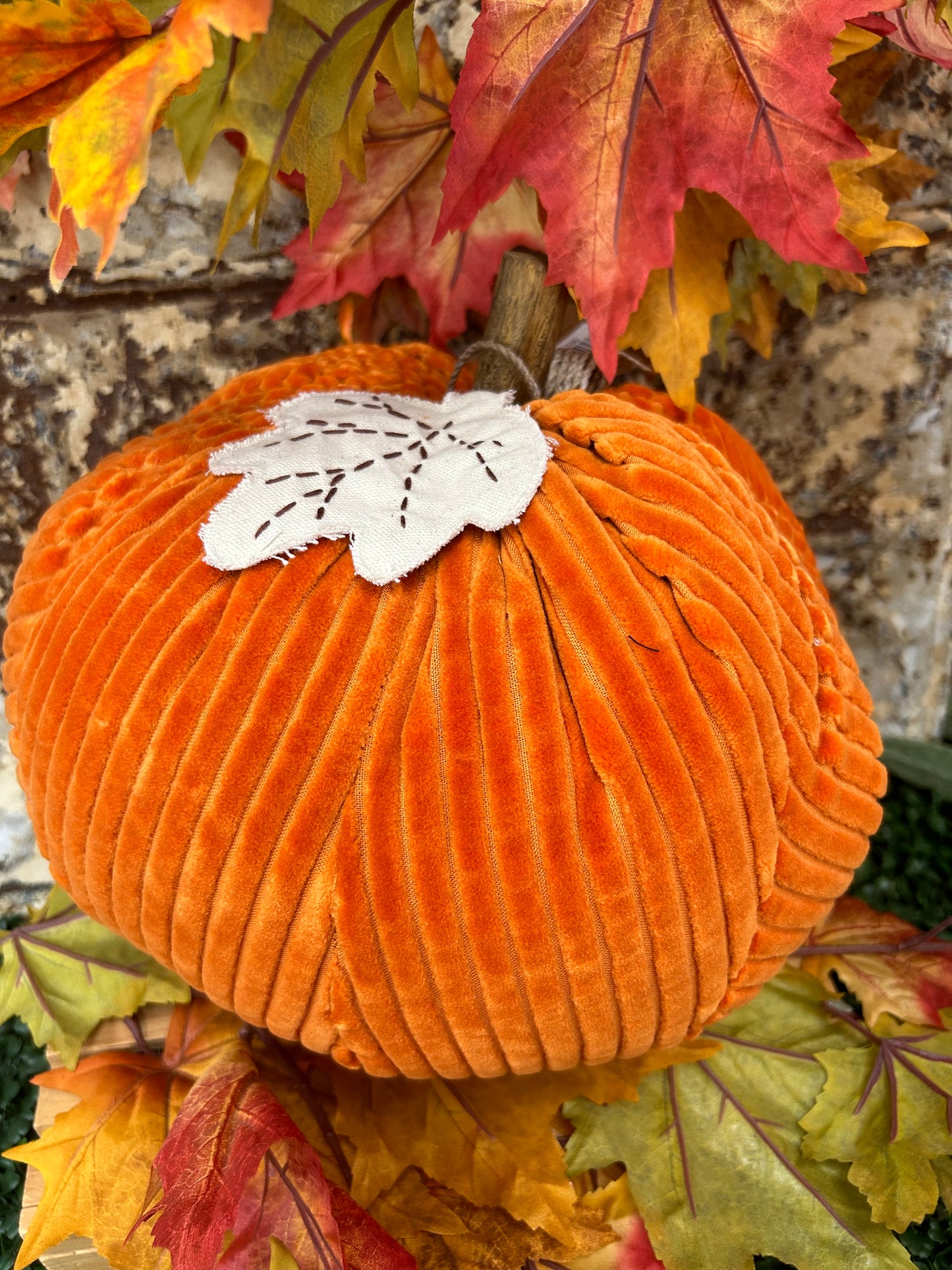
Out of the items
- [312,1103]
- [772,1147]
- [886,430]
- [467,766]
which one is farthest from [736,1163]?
[886,430]

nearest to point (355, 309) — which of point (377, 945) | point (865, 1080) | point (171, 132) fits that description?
point (171, 132)

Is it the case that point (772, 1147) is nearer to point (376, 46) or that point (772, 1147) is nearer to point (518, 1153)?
point (518, 1153)

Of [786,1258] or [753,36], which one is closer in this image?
[753,36]

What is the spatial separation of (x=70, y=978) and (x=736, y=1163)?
0.52 metres

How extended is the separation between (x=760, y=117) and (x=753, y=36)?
4 cm

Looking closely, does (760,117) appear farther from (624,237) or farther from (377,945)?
(377,945)

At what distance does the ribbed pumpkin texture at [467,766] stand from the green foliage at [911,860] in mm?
458

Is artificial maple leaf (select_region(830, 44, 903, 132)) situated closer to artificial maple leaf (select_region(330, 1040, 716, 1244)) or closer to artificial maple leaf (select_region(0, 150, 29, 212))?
artificial maple leaf (select_region(0, 150, 29, 212))

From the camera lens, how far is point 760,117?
0.54 meters

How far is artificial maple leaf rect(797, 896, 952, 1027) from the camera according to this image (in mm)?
806

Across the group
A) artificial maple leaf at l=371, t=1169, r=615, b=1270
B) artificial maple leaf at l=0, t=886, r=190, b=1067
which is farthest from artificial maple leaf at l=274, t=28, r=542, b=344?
artificial maple leaf at l=371, t=1169, r=615, b=1270

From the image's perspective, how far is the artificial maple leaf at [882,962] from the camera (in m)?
0.81

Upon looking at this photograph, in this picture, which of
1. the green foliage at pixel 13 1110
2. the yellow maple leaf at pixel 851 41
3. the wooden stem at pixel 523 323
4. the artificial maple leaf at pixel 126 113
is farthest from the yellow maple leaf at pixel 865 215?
the green foliage at pixel 13 1110

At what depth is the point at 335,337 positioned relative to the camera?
898 mm
